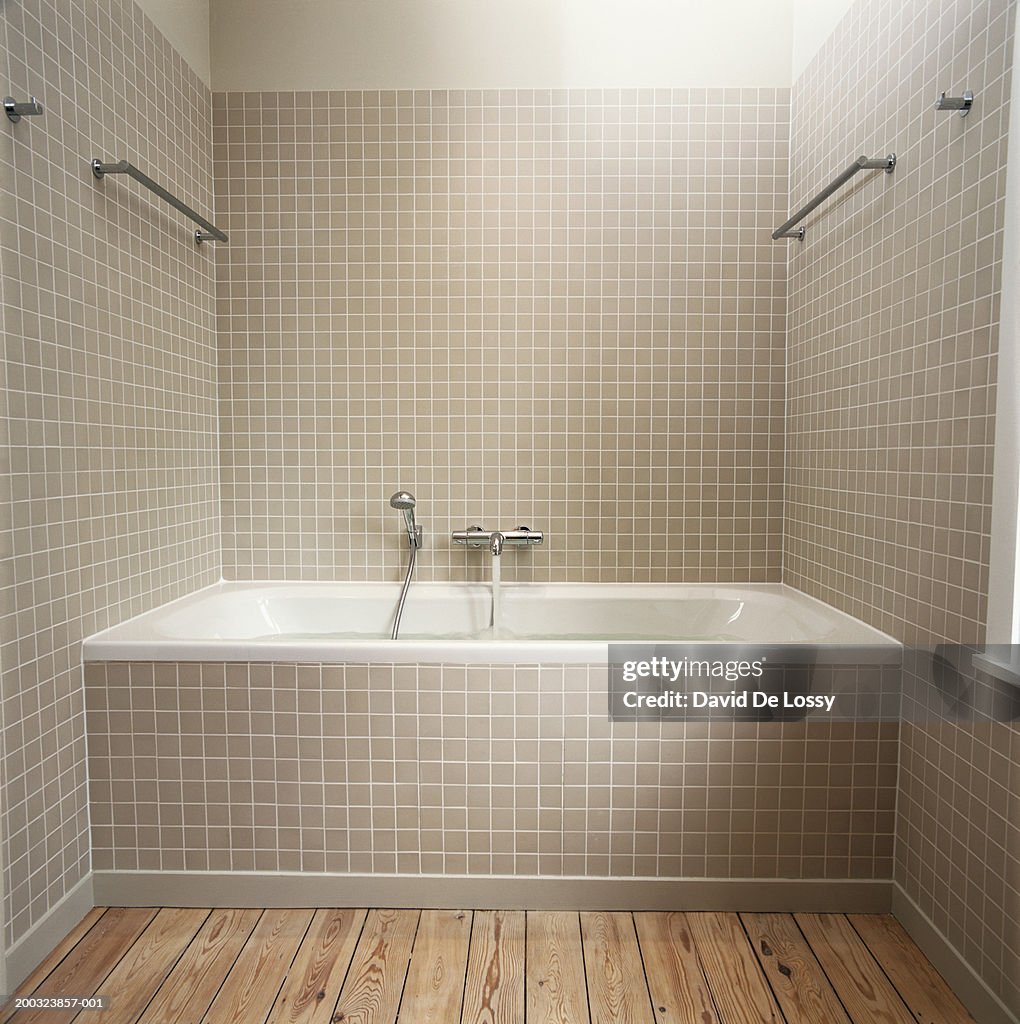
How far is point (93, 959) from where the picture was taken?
167 centimetres

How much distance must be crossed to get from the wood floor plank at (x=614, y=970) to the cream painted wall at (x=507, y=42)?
99.0 inches

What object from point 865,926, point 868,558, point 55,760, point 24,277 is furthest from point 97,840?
point 868,558

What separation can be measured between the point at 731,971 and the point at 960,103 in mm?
1820

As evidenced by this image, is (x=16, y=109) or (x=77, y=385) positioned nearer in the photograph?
(x=16, y=109)

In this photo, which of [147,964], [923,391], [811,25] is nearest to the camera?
[147,964]

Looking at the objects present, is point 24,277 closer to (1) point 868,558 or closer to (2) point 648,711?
(2) point 648,711

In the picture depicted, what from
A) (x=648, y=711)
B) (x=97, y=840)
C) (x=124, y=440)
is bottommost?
(x=97, y=840)

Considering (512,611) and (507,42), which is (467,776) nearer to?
(512,611)

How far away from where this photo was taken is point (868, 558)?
2.04 meters

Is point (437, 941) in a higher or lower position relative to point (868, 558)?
lower

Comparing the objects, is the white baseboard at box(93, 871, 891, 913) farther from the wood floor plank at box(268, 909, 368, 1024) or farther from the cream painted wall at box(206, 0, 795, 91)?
the cream painted wall at box(206, 0, 795, 91)

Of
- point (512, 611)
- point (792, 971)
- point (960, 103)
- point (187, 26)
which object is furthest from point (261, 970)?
point (187, 26)

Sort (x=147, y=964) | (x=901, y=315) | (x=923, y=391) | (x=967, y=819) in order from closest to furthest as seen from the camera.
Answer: (x=967, y=819)
(x=147, y=964)
(x=923, y=391)
(x=901, y=315)

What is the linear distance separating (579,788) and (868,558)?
95 cm
